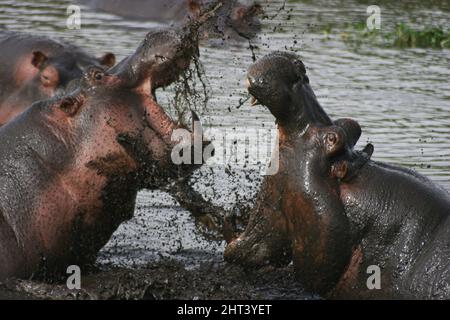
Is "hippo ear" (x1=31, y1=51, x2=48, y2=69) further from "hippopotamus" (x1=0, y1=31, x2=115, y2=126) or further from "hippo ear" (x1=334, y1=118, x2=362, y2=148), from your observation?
"hippo ear" (x1=334, y1=118, x2=362, y2=148)

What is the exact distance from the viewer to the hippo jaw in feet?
18.1

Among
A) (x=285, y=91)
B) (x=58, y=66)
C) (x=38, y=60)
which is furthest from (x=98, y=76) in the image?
(x=38, y=60)

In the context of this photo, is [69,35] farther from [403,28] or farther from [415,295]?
[415,295]

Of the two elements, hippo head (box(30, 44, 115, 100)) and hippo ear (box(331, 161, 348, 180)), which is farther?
hippo head (box(30, 44, 115, 100))

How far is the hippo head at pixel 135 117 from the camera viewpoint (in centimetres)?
605

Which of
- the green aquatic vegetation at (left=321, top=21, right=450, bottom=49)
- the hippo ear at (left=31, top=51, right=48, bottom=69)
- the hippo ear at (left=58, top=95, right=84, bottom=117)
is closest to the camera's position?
the hippo ear at (left=58, top=95, right=84, bottom=117)

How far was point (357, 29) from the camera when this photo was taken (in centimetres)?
1527

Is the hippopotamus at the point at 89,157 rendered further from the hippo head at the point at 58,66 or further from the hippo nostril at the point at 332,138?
the hippo head at the point at 58,66

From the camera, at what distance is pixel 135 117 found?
6074 mm

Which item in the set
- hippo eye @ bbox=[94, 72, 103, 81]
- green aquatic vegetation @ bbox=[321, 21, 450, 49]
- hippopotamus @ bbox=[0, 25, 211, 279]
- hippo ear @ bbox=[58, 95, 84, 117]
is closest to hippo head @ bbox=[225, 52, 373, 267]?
hippopotamus @ bbox=[0, 25, 211, 279]

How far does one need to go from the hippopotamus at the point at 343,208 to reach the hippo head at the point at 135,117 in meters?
0.61

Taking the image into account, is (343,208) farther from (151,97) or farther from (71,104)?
(71,104)

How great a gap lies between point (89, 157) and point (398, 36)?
9259 mm

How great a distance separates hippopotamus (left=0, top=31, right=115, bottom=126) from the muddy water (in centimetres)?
114
